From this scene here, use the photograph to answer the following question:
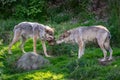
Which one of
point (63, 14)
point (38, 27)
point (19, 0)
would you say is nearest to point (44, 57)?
point (38, 27)

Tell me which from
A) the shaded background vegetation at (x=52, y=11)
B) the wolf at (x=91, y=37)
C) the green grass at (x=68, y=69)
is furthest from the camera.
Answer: the shaded background vegetation at (x=52, y=11)

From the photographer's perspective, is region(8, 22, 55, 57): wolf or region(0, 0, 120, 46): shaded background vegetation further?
region(0, 0, 120, 46): shaded background vegetation

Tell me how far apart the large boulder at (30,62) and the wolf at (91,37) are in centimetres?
153

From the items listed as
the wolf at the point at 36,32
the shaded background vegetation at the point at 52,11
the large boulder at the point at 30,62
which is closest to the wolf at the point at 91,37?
the wolf at the point at 36,32

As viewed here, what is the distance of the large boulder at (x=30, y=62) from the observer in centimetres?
1463

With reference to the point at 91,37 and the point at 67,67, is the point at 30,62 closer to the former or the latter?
the point at 67,67

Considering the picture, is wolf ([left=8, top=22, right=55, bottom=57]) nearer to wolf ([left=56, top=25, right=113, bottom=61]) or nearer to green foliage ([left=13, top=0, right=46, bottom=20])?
wolf ([left=56, top=25, right=113, bottom=61])

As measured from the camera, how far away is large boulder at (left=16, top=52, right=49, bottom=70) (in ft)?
48.0

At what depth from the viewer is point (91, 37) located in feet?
50.9

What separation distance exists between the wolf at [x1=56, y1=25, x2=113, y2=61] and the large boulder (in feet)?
5.03

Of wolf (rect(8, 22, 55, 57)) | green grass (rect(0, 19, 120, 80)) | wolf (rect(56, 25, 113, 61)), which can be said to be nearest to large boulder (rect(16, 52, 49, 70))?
green grass (rect(0, 19, 120, 80))

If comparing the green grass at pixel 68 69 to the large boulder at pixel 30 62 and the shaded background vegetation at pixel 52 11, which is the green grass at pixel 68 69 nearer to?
the large boulder at pixel 30 62

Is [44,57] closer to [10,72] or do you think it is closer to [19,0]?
[10,72]

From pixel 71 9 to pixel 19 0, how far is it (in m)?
2.96
